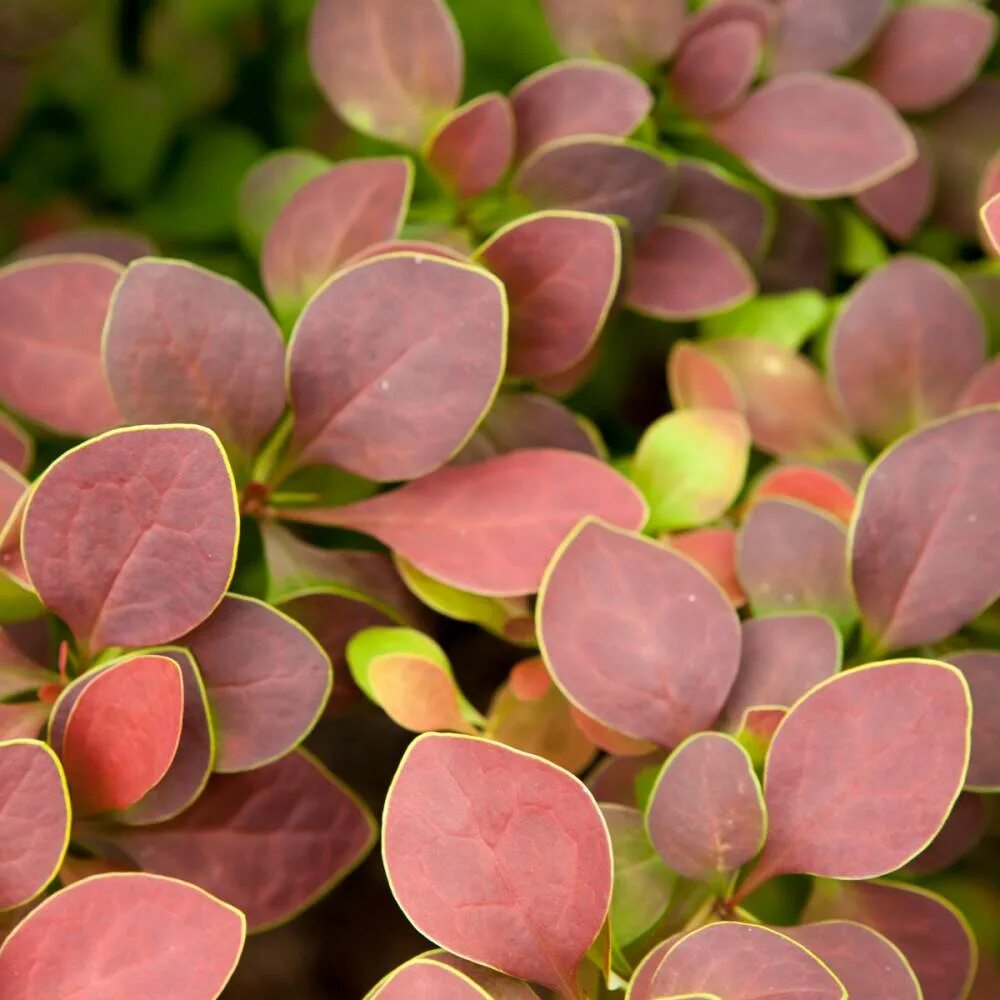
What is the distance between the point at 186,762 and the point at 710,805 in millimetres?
192

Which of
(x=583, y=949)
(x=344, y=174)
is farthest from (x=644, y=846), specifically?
(x=344, y=174)

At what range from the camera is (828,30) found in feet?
2.06

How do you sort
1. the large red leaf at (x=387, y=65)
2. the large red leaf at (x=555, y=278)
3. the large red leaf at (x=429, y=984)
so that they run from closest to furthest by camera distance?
the large red leaf at (x=429, y=984), the large red leaf at (x=555, y=278), the large red leaf at (x=387, y=65)

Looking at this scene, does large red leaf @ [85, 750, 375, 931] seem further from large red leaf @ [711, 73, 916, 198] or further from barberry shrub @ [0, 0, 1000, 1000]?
large red leaf @ [711, 73, 916, 198]

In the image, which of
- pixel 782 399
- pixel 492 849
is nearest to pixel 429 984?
pixel 492 849

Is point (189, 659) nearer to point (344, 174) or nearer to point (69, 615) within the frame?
point (69, 615)

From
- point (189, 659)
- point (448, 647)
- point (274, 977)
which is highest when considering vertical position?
point (189, 659)

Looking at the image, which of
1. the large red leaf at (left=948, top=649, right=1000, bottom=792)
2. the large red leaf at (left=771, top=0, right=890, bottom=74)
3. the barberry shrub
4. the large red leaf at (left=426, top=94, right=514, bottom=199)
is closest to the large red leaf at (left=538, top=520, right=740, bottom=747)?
the barberry shrub

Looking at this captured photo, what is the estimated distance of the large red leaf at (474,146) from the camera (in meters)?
0.55

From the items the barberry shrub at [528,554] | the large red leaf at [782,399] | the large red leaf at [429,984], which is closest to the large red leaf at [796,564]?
the barberry shrub at [528,554]

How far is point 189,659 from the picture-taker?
420 millimetres

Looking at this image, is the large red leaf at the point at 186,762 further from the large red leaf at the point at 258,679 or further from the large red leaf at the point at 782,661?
the large red leaf at the point at 782,661

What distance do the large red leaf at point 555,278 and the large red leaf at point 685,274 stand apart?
0.31ft

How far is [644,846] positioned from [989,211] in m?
0.26
